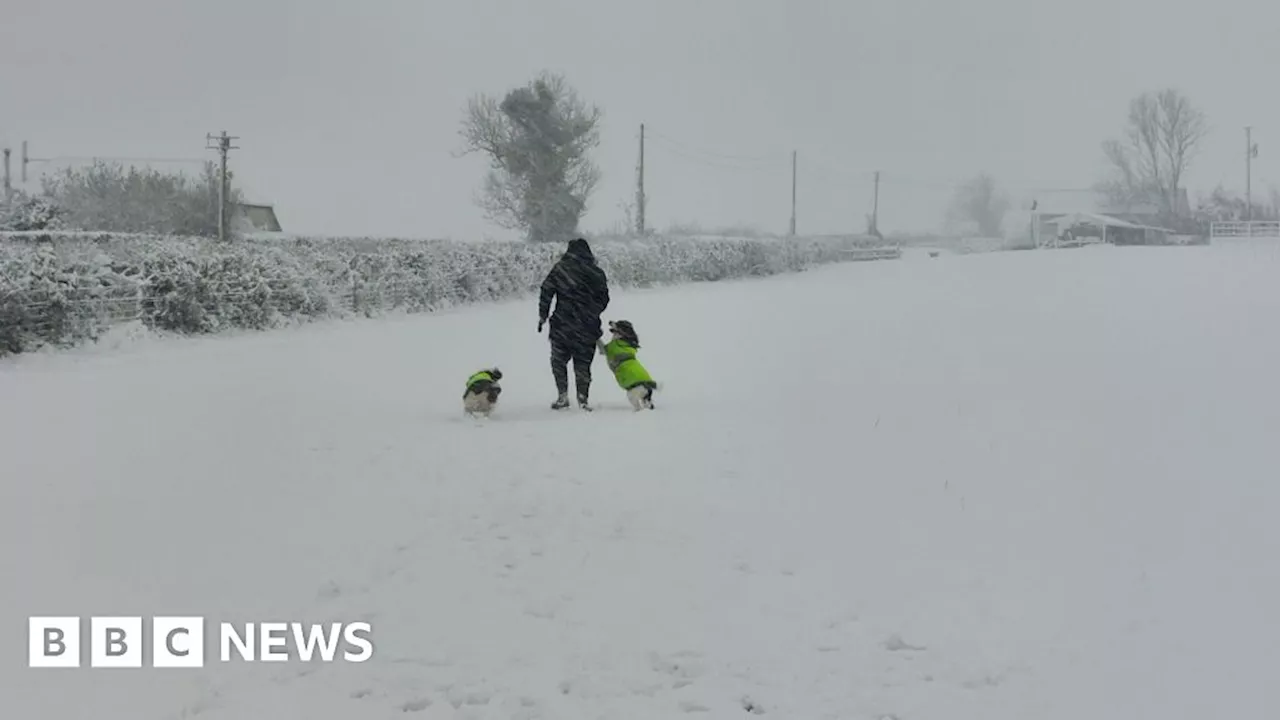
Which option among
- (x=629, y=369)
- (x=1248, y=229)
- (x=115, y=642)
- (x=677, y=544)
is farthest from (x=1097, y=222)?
(x=115, y=642)

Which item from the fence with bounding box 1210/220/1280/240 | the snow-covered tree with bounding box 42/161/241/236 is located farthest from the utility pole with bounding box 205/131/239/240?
the fence with bounding box 1210/220/1280/240

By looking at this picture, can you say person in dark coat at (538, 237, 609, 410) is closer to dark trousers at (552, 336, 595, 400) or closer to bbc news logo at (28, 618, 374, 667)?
dark trousers at (552, 336, 595, 400)

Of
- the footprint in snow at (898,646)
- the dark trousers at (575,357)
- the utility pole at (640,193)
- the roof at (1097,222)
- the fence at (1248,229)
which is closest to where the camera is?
the footprint in snow at (898,646)

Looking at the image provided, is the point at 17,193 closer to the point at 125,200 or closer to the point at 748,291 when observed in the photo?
the point at 125,200

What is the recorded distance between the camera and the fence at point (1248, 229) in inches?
2363

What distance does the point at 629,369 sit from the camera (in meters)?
10.9

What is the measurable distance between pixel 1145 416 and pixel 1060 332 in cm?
1057

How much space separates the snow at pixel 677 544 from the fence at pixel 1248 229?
54111 mm

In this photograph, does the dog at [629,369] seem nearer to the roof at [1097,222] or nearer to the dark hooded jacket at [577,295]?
the dark hooded jacket at [577,295]

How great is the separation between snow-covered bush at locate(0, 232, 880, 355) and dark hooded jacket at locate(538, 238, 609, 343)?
9.96m

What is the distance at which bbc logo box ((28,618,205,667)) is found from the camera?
4586 millimetres

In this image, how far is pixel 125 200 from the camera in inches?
1687

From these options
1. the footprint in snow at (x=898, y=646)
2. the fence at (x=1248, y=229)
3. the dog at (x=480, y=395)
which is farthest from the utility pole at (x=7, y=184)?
the fence at (x=1248, y=229)

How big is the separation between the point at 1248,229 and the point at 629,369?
61.1m
